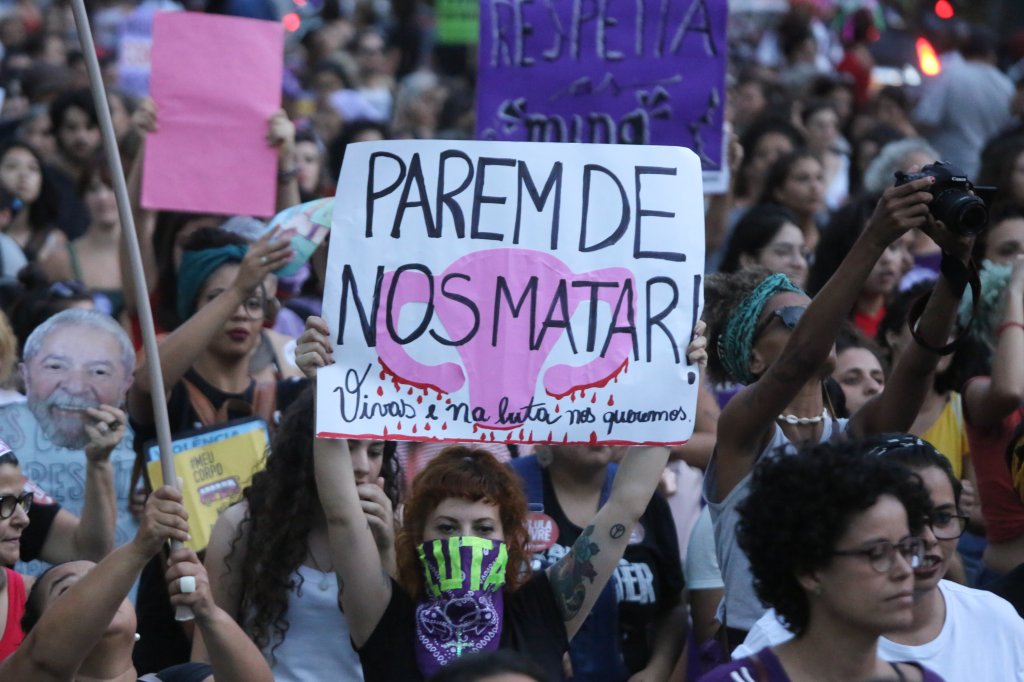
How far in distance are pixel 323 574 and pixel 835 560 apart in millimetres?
1567

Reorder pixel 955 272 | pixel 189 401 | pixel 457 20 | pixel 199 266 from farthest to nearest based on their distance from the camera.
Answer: pixel 457 20 → pixel 199 266 → pixel 189 401 → pixel 955 272

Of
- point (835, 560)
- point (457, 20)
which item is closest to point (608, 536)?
point (835, 560)

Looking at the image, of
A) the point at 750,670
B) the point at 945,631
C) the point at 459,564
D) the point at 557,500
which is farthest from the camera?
the point at 557,500

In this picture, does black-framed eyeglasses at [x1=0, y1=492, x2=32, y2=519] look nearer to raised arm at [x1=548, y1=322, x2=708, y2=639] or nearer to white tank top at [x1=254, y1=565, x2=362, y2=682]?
white tank top at [x1=254, y1=565, x2=362, y2=682]

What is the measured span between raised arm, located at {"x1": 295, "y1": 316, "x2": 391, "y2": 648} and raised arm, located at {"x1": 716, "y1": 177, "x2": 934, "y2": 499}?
0.86 meters

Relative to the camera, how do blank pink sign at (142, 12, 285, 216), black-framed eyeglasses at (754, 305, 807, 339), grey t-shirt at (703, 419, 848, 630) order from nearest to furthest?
grey t-shirt at (703, 419, 848, 630), black-framed eyeglasses at (754, 305, 807, 339), blank pink sign at (142, 12, 285, 216)

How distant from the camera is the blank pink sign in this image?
5832 millimetres

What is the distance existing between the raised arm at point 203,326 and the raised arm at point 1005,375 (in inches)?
80.9

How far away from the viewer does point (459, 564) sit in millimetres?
3902

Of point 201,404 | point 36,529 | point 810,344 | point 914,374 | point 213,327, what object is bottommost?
point 36,529

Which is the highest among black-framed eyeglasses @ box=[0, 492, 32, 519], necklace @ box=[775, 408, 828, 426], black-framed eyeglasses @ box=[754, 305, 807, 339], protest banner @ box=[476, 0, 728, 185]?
protest banner @ box=[476, 0, 728, 185]

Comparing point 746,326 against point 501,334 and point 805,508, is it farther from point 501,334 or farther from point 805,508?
point 805,508

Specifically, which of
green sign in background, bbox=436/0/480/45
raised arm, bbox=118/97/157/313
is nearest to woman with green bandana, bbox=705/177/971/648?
raised arm, bbox=118/97/157/313

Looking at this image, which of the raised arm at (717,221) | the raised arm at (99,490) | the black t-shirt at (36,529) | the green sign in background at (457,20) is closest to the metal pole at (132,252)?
the raised arm at (99,490)
